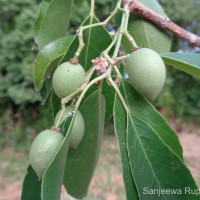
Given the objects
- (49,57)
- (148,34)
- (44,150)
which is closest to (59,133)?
(44,150)

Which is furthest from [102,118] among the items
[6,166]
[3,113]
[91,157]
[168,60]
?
[3,113]

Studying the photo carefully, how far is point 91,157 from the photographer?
816mm

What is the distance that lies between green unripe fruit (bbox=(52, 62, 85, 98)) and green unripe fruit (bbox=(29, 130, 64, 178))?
88 millimetres

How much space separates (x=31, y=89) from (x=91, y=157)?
10.7 feet

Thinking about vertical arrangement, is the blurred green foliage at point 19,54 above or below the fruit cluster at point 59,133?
below

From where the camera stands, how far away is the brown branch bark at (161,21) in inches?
32.8

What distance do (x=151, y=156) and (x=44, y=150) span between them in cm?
21

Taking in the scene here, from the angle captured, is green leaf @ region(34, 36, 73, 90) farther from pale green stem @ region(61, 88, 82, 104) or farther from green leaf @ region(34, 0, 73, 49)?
pale green stem @ region(61, 88, 82, 104)

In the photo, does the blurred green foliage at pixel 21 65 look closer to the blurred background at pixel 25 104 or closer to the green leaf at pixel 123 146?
the blurred background at pixel 25 104

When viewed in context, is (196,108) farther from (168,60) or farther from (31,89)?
(168,60)

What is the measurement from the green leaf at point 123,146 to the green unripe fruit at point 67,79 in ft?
0.28

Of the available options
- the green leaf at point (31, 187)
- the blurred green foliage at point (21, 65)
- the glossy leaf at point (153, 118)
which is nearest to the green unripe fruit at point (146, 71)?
the glossy leaf at point (153, 118)

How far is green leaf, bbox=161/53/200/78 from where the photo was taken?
0.72 metres

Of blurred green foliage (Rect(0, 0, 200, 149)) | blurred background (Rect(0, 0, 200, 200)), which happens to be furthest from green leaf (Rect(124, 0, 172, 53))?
blurred green foliage (Rect(0, 0, 200, 149))
